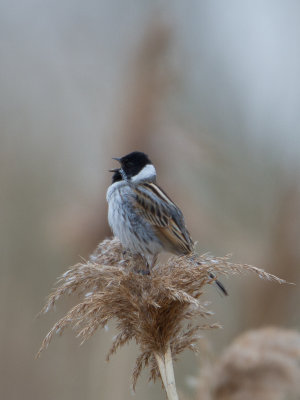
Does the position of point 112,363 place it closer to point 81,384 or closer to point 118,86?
point 81,384

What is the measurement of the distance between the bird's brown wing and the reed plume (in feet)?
3.87

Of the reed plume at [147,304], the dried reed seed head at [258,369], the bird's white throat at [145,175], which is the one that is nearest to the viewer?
the reed plume at [147,304]

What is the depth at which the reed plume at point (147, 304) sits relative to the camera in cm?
207

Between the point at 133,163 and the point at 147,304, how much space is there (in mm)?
1979

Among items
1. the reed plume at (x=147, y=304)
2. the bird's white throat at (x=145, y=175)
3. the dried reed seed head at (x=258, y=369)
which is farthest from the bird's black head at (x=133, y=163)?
the reed plume at (x=147, y=304)

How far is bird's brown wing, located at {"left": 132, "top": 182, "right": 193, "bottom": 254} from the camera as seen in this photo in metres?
3.47

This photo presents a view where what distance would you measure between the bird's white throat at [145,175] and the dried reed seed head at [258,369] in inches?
58.1

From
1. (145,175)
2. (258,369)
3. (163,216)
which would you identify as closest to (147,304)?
(258,369)

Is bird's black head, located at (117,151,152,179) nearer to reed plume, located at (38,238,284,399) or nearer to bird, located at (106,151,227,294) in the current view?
bird, located at (106,151,227,294)

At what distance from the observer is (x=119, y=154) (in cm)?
480

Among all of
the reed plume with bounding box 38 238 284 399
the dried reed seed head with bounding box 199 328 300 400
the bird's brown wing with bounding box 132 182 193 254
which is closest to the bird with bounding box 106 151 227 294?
the bird's brown wing with bounding box 132 182 193 254

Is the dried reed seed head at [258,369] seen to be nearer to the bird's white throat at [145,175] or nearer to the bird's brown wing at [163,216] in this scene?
the bird's brown wing at [163,216]

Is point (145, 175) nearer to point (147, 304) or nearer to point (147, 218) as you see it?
point (147, 218)

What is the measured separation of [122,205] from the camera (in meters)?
3.66
